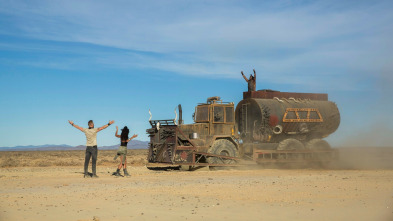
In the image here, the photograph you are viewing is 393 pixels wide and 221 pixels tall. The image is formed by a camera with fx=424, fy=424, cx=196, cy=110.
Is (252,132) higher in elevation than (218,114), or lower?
lower

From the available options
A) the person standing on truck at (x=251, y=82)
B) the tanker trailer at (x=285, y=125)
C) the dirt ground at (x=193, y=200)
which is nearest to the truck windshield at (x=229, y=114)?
the tanker trailer at (x=285, y=125)

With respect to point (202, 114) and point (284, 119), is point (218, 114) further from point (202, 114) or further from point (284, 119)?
point (284, 119)

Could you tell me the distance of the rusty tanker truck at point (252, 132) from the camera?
21094mm

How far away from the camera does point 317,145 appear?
24750 millimetres

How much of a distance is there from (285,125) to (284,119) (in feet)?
1.39

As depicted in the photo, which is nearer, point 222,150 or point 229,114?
point 222,150

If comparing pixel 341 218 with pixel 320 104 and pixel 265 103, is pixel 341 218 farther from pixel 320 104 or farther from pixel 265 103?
pixel 320 104

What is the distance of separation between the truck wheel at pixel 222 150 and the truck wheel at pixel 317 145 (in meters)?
5.11

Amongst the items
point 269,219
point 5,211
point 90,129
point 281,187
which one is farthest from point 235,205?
point 90,129

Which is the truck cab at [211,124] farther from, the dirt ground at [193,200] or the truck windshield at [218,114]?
the dirt ground at [193,200]

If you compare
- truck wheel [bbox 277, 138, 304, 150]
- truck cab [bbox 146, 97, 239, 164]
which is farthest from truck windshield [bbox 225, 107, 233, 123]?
truck wheel [bbox 277, 138, 304, 150]

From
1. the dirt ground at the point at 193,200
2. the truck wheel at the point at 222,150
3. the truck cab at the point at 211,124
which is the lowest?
the dirt ground at the point at 193,200

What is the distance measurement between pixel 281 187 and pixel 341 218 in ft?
16.1

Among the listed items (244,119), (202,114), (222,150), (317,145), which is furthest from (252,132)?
(317,145)
